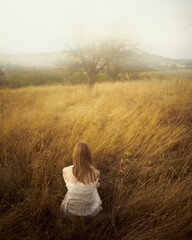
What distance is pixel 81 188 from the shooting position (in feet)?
4.63

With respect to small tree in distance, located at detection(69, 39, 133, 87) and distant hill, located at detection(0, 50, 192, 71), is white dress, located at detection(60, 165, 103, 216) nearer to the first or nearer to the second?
small tree in distance, located at detection(69, 39, 133, 87)

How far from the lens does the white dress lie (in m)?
1.41

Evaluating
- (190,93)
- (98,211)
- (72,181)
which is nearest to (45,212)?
(72,181)

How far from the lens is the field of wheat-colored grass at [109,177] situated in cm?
120

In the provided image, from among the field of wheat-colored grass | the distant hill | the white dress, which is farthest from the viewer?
the distant hill

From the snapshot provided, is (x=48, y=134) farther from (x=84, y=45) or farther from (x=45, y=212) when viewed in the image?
(x=84, y=45)

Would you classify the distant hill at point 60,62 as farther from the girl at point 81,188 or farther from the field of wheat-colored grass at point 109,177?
the girl at point 81,188

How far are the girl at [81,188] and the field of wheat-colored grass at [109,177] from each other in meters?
0.09

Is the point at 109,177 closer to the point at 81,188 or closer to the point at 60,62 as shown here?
the point at 81,188

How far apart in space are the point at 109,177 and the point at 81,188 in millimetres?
607

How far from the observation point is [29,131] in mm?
2494

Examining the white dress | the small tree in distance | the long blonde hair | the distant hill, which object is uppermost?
the distant hill

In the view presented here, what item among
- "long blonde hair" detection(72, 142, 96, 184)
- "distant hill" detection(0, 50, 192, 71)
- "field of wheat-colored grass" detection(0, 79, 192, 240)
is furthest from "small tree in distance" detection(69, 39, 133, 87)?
"long blonde hair" detection(72, 142, 96, 184)

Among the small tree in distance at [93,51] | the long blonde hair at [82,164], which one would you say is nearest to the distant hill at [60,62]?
the small tree in distance at [93,51]
